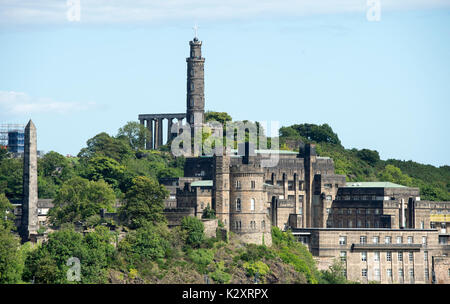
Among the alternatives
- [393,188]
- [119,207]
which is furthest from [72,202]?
[393,188]

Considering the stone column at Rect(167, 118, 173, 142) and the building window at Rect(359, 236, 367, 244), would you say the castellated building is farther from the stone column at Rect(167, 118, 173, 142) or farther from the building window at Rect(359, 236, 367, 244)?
the stone column at Rect(167, 118, 173, 142)

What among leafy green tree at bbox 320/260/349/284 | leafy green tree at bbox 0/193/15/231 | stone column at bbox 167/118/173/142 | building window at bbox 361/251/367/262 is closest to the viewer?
leafy green tree at bbox 0/193/15/231

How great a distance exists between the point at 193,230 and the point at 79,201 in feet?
42.9

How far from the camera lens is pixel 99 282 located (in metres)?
96.4

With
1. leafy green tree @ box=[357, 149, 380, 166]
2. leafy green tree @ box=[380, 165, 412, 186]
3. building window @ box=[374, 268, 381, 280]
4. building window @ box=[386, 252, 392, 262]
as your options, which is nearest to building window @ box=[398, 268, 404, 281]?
building window @ box=[386, 252, 392, 262]

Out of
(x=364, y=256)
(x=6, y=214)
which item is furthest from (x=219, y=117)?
(x=6, y=214)

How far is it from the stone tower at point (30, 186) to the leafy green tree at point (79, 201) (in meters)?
2.57

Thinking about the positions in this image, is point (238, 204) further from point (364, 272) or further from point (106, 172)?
point (106, 172)

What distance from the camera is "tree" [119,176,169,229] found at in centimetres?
10612

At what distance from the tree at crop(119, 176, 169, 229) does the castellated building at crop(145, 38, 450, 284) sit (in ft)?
5.31

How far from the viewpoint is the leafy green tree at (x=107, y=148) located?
14338cm
